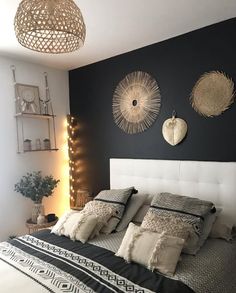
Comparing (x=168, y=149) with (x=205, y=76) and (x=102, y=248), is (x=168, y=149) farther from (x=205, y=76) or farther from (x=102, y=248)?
(x=102, y=248)

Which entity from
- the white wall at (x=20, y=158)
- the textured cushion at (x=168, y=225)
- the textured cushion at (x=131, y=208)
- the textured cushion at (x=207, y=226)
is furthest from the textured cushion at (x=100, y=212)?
the white wall at (x=20, y=158)

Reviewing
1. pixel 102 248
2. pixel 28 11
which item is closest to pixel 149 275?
pixel 102 248

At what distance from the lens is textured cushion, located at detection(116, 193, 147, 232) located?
9.06ft

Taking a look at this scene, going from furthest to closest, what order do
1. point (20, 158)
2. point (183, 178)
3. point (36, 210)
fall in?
point (20, 158), point (36, 210), point (183, 178)

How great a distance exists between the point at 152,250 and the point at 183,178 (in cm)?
109

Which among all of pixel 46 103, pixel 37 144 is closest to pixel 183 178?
pixel 37 144

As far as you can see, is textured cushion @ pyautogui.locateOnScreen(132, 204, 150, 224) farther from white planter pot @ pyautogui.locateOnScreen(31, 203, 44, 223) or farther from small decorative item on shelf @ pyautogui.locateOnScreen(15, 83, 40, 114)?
small decorative item on shelf @ pyautogui.locateOnScreen(15, 83, 40, 114)

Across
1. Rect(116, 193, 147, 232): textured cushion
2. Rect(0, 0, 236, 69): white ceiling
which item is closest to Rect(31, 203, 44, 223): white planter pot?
Rect(116, 193, 147, 232): textured cushion

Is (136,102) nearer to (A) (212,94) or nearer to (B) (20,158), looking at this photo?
(A) (212,94)

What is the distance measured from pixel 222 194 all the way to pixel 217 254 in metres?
0.69

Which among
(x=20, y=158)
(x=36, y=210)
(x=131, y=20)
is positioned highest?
(x=131, y=20)

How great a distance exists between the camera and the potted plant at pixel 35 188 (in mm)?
Answer: 3312

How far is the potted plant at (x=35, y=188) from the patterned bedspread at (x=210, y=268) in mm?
1379

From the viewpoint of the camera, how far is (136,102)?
332 centimetres
